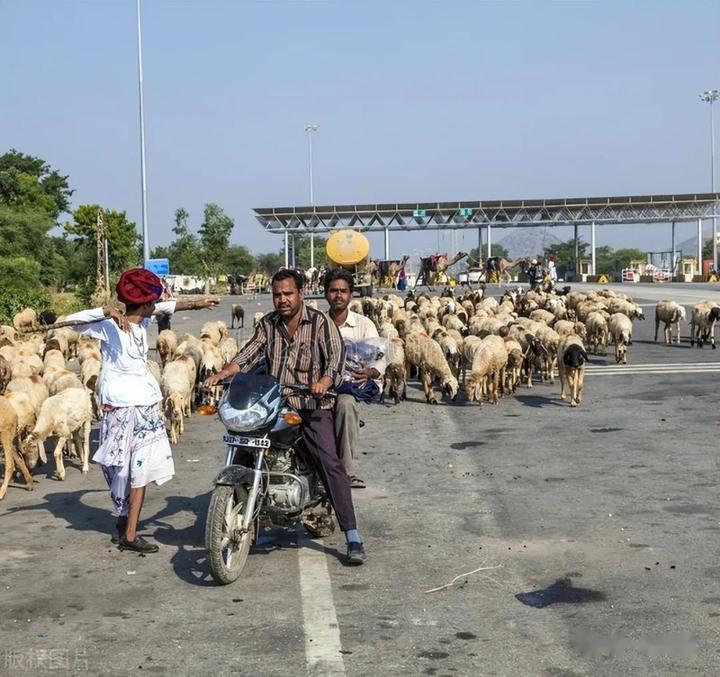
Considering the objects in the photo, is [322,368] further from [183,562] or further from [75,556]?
[75,556]

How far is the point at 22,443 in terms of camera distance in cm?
953

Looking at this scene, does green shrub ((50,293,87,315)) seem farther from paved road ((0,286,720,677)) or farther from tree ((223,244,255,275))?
tree ((223,244,255,275))

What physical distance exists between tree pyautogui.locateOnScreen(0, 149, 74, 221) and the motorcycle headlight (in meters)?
44.9

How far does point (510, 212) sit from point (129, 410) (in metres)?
71.0

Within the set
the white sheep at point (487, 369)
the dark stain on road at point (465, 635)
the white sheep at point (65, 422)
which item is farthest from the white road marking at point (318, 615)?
the white sheep at point (487, 369)

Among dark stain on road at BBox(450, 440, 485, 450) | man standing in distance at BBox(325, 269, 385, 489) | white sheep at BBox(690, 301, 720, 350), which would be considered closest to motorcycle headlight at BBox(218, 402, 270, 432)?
man standing in distance at BBox(325, 269, 385, 489)

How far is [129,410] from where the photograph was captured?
6.91m

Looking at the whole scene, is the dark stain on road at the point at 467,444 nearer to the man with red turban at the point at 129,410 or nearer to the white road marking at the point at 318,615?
the white road marking at the point at 318,615

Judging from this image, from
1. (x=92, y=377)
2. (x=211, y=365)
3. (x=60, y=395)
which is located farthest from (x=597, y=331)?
(x=60, y=395)

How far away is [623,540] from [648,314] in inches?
1091

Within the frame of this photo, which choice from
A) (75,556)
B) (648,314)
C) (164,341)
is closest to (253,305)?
(648,314)

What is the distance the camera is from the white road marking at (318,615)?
4.83 meters

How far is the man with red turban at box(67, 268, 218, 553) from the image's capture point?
6.85 metres

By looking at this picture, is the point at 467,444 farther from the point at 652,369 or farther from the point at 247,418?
the point at 652,369
